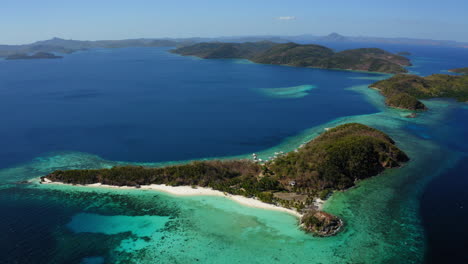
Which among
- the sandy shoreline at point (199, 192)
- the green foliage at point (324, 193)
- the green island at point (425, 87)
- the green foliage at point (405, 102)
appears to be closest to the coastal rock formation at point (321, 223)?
the sandy shoreline at point (199, 192)

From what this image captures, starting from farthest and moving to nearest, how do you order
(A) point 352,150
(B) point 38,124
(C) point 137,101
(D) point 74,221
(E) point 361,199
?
(C) point 137,101, (B) point 38,124, (A) point 352,150, (E) point 361,199, (D) point 74,221

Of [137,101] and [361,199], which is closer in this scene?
[361,199]

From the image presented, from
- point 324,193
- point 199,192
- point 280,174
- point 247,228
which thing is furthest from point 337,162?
point 199,192

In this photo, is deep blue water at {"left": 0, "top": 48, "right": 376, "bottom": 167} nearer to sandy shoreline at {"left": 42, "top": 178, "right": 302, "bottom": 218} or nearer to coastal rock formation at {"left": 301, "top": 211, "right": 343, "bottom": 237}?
sandy shoreline at {"left": 42, "top": 178, "right": 302, "bottom": 218}

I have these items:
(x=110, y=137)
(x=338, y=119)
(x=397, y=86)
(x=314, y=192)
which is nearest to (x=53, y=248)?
(x=314, y=192)

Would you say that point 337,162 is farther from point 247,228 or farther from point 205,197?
point 205,197

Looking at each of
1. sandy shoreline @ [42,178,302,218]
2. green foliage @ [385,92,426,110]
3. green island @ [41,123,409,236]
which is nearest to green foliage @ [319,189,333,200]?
green island @ [41,123,409,236]

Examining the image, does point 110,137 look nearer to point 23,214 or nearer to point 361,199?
point 23,214
